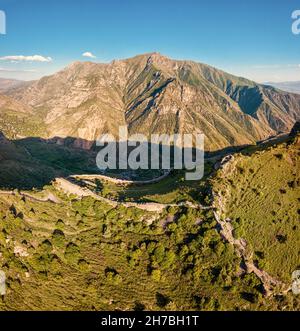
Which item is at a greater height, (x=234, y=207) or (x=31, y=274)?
(x=234, y=207)

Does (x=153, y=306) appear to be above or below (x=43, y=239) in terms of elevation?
below

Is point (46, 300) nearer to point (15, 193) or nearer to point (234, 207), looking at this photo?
point (15, 193)

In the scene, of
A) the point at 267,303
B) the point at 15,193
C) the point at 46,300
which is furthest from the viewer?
the point at 15,193

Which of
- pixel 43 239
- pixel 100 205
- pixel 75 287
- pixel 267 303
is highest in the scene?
pixel 100 205

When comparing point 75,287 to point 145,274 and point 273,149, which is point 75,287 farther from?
point 273,149

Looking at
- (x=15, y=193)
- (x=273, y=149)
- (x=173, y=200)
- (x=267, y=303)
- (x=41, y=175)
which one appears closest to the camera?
(x=267, y=303)

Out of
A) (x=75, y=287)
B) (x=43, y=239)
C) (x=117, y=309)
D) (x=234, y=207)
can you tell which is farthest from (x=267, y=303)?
(x=43, y=239)
